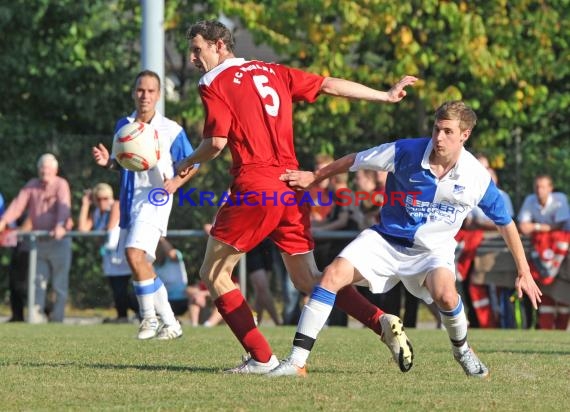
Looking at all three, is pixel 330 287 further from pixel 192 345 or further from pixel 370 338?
pixel 370 338

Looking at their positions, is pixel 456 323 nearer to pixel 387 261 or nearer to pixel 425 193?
pixel 387 261

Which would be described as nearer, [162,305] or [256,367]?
[256,367]

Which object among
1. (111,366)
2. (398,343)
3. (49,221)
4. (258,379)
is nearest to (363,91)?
(398,343)

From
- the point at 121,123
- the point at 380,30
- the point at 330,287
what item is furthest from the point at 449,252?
the point at 380,30

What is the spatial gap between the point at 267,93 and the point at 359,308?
1435 millimetres

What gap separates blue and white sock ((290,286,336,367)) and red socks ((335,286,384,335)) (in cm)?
55

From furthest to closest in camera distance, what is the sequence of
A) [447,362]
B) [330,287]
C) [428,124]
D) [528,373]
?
[428,124] < [447,362] < [528,373] < [330,287]

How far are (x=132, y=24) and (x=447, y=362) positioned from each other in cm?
1332

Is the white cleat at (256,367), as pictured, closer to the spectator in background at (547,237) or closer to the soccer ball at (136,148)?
the soccer ball at (136,148)

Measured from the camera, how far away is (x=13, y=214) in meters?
16.1

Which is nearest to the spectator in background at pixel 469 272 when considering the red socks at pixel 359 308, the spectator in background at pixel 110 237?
the spectator in background at pixel 110 237

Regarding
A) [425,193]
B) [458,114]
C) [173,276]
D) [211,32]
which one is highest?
[211,32]

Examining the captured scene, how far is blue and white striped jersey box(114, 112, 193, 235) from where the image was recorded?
35.2 feet

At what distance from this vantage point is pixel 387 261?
25.5 feet
